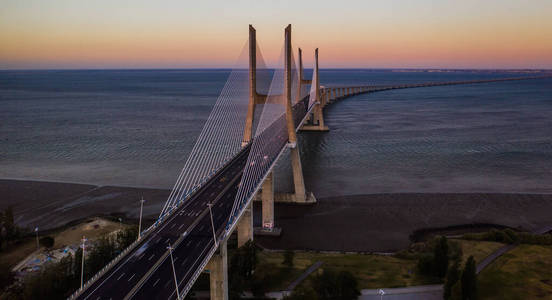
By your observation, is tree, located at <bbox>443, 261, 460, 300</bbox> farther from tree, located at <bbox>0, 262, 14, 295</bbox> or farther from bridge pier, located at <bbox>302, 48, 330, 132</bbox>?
bridge pier, located at <bbox>302, 48, 330, 132</bbox>

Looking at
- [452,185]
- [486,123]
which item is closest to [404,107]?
[486,123]

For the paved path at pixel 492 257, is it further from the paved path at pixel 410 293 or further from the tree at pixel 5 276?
the tree at pixel 5 276

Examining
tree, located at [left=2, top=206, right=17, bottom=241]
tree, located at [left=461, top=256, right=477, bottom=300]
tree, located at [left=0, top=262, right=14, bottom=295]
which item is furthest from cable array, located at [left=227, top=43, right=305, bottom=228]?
tree, located at [left=2, top=206, right=17, bottom=241]

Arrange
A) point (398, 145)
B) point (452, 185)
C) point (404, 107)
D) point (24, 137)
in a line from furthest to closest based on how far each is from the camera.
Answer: point (404, 107) < point (24, 137) < point (398, 145) < point (452, 185)

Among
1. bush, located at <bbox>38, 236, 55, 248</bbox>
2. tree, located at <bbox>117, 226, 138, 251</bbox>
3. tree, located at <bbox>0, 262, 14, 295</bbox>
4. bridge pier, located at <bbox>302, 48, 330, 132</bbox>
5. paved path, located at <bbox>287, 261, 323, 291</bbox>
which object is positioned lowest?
tree, located at <bbox>0, 262, 14, 295</bbox>

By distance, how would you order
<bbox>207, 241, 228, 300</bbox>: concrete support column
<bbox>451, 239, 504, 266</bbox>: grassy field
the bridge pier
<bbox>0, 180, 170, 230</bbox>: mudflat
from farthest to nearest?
the bridge pier
<bbox>0, 180, 170, 230</bbox>: mudflat
<bbox>451, 239, 504, 266</bbox>: grassy field
<bbox>207, 241, 228, 300</bbox>: concrete support column

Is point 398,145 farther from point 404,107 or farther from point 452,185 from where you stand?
point 404,107

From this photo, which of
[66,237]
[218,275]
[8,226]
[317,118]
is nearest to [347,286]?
[218,275]
